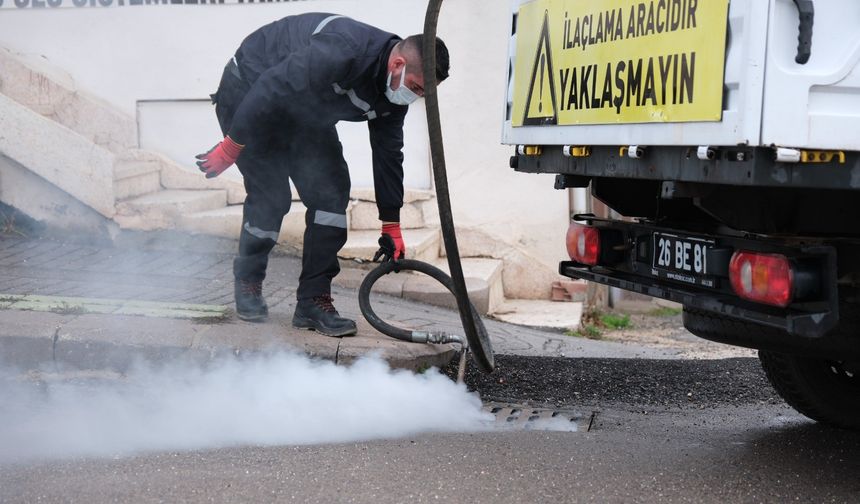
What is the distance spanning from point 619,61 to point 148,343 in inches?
108

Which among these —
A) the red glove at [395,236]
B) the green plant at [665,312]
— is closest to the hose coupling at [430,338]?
the red glove at [395,236]

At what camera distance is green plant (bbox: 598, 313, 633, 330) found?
326 inches

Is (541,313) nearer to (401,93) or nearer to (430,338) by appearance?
(430,338)

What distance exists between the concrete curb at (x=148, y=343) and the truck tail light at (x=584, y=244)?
42.3 inches

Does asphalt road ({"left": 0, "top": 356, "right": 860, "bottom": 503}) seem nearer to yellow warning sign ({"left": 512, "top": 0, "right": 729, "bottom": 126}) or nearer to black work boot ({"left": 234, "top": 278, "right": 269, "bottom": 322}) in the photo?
black work boot ({"left": 234, "top": 278, "right": 269, "bottom": 322})

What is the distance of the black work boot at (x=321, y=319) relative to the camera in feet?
17.2

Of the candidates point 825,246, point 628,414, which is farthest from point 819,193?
point 628,414

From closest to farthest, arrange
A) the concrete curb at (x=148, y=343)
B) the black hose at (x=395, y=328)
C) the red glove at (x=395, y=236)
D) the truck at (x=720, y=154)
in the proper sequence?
1. the truck at (x=720, y=154)
2. the concrete curb at (x=148, y=343)
3. the black hose at (x=395, y=328)
4. the red glove at (x=395, y=236)

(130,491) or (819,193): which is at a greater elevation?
(819,193)

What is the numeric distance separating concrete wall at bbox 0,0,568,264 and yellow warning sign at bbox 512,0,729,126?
3.46m

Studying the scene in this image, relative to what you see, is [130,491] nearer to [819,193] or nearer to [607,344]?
[819,193]

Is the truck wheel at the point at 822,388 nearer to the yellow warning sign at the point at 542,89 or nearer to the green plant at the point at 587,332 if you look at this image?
the yellow warning sign at the point at 542,89

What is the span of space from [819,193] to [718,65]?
676mm

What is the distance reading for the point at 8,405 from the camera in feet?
14.7
